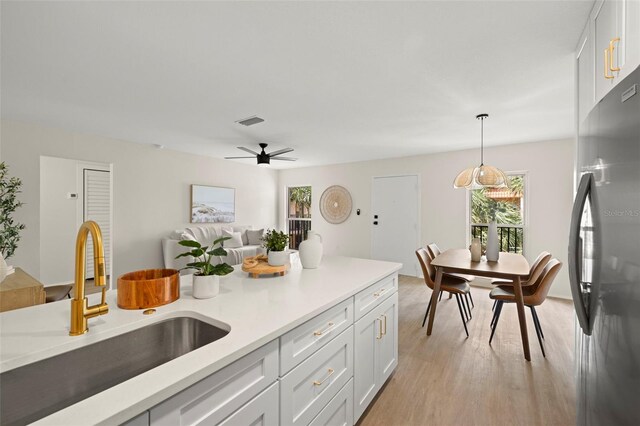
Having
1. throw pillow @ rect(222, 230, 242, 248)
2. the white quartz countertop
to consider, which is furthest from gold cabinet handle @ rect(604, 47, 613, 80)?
throw pillow @ rect(222, 230, 242, 248)

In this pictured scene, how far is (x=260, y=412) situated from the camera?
37.4 inches

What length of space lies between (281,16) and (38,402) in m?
1.89

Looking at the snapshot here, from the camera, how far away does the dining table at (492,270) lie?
244 centimetres

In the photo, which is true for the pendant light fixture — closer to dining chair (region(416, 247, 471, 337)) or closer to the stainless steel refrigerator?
dining chair (region(416, 247, 471, 337))

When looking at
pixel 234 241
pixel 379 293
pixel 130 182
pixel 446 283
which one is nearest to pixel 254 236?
pixel 234 241

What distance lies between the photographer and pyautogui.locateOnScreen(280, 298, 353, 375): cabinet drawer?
107cm

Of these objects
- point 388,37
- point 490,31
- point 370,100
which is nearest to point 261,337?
point 388,37

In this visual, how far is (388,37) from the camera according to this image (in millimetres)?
1738

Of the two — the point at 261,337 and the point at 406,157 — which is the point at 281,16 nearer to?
the point at 261,337

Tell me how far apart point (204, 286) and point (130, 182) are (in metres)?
4.17

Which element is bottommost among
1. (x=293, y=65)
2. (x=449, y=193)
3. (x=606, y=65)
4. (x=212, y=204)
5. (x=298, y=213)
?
(x=298, y=213)

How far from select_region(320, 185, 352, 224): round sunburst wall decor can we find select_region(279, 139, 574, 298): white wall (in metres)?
0.12

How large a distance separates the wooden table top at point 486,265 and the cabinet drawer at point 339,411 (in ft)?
5.62

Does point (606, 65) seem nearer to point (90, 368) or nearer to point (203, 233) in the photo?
point (90, 368)
